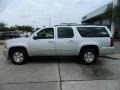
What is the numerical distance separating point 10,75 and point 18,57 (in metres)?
2.31

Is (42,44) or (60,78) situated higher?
(42,44)

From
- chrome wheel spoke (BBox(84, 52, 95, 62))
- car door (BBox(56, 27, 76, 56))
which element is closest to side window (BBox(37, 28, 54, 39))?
car door (BBox(56, 27, 76, 56))

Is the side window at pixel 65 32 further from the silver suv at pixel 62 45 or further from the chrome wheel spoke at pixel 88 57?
the chrome wheel spoke at pixel 88 57

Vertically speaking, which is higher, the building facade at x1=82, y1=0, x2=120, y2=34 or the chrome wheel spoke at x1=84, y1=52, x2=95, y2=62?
the building facade at x1=82, y1=0, x2=120, y2=34

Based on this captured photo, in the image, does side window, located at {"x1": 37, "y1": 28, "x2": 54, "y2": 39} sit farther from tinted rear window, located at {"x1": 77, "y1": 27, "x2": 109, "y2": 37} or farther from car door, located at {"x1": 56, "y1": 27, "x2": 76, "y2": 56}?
tinted rear window, located at {"x1": 77, "y1": 27, "x2": 109, "y2": 37}

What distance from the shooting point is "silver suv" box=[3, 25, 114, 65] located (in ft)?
32.2

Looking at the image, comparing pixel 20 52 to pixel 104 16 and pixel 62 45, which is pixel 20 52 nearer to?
pixel 62 45

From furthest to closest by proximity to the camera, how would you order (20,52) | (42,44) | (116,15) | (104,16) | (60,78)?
(104,16) < (116,15) < (20,52) < (42,44) < (60,78)

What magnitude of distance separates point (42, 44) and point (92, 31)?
8.65 feet

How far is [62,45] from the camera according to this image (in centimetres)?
984

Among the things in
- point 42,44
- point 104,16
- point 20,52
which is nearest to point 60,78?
point 42,44

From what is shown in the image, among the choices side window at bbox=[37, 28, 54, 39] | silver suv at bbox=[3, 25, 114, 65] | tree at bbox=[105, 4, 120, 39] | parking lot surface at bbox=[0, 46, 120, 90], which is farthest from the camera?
tree at bbox=[105, 4, 120, 39]

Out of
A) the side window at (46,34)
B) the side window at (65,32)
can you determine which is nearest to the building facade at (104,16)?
the side window at (65,32)

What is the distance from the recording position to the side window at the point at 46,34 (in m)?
9.95
